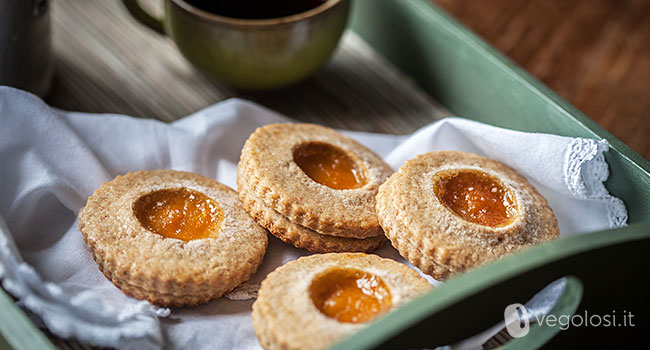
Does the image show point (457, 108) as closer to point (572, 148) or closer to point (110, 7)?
point (572, 148)

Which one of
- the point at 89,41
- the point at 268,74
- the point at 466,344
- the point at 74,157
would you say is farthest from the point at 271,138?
the point at 89,41

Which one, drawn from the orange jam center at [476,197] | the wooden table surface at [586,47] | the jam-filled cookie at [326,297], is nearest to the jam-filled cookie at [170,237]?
the jam-filled cookie at [326,297]

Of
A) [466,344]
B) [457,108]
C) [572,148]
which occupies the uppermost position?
[572,148]

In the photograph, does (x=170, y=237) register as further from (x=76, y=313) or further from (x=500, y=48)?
(x=500, y=48)

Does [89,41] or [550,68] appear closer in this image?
[89,41]

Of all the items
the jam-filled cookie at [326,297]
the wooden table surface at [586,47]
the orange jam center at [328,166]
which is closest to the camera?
the jam-filled cookie at [326,297]

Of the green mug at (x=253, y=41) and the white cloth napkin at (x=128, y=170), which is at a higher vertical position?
the green mug at (x=253, y=41)

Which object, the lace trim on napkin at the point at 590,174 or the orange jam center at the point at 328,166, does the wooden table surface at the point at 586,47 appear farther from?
the orange jam center at the point at 328,166

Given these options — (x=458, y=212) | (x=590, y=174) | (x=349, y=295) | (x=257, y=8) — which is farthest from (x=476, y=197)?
(x=257, y=8)
